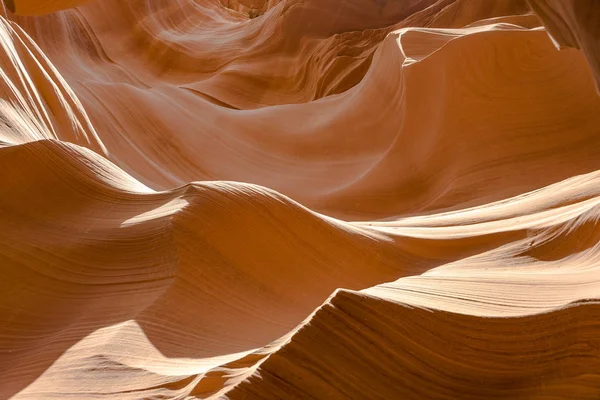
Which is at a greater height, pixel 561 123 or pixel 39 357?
pixel 561 123

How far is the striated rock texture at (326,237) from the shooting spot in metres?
1.46

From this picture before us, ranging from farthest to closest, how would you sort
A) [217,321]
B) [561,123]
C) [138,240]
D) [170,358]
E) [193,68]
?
[193,68], [561,123], [138,240], [217,321], [170,358]

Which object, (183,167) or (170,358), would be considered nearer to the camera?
(170,358)

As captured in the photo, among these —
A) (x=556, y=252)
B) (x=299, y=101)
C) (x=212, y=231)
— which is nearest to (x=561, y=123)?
(x=556, y=252)

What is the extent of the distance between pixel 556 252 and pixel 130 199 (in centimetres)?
106

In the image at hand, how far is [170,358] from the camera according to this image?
1.63 metres

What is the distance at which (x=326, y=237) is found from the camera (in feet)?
7.16

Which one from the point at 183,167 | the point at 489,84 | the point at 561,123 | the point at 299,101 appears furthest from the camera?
the point at 299,101

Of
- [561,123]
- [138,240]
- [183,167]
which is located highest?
[561,123]

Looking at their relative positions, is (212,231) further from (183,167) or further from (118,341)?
(183,167)

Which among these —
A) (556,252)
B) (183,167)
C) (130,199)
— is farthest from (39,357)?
(183,167)

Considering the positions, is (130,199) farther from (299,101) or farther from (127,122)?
(299,101)

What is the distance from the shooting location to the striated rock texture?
4.80 ft

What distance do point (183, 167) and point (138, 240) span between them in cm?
221
